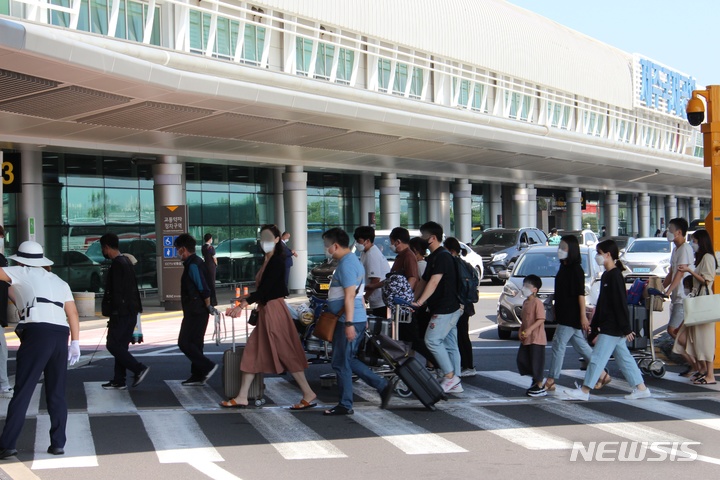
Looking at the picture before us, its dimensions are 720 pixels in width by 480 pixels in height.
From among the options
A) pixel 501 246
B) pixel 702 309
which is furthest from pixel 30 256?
pixel 501 246

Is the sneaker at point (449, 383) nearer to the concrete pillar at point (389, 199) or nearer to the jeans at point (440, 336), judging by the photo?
the jeans at point (440, 336)

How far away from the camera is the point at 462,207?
4553 centimetres

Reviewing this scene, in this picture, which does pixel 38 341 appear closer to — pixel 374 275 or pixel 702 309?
pixel 374 275

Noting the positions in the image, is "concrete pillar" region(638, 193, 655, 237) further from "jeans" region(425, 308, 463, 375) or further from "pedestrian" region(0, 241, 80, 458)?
"pedestrian" region(0, 241, 80, 458)

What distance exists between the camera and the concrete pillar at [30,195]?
86.3 ft

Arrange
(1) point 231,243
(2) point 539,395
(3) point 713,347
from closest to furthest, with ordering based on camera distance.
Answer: (2) point 539,395 → (3) point 713,347 → (1) point 231,243

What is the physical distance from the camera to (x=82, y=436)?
9.03 m

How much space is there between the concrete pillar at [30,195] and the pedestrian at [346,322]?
18.0m

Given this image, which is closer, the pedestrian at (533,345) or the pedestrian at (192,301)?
the pedestrian at (533,345)

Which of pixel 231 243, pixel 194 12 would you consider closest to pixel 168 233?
pixel 194 12

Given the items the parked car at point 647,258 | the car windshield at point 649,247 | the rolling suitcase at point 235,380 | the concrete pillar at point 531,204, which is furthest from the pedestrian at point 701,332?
the concrete pillar at point 531,204

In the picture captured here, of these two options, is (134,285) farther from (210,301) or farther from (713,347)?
(713,347)

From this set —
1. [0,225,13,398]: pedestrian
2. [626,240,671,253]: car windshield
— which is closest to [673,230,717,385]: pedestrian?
[0,225,13,398]: pedestrian

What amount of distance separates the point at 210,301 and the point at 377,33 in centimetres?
2308
